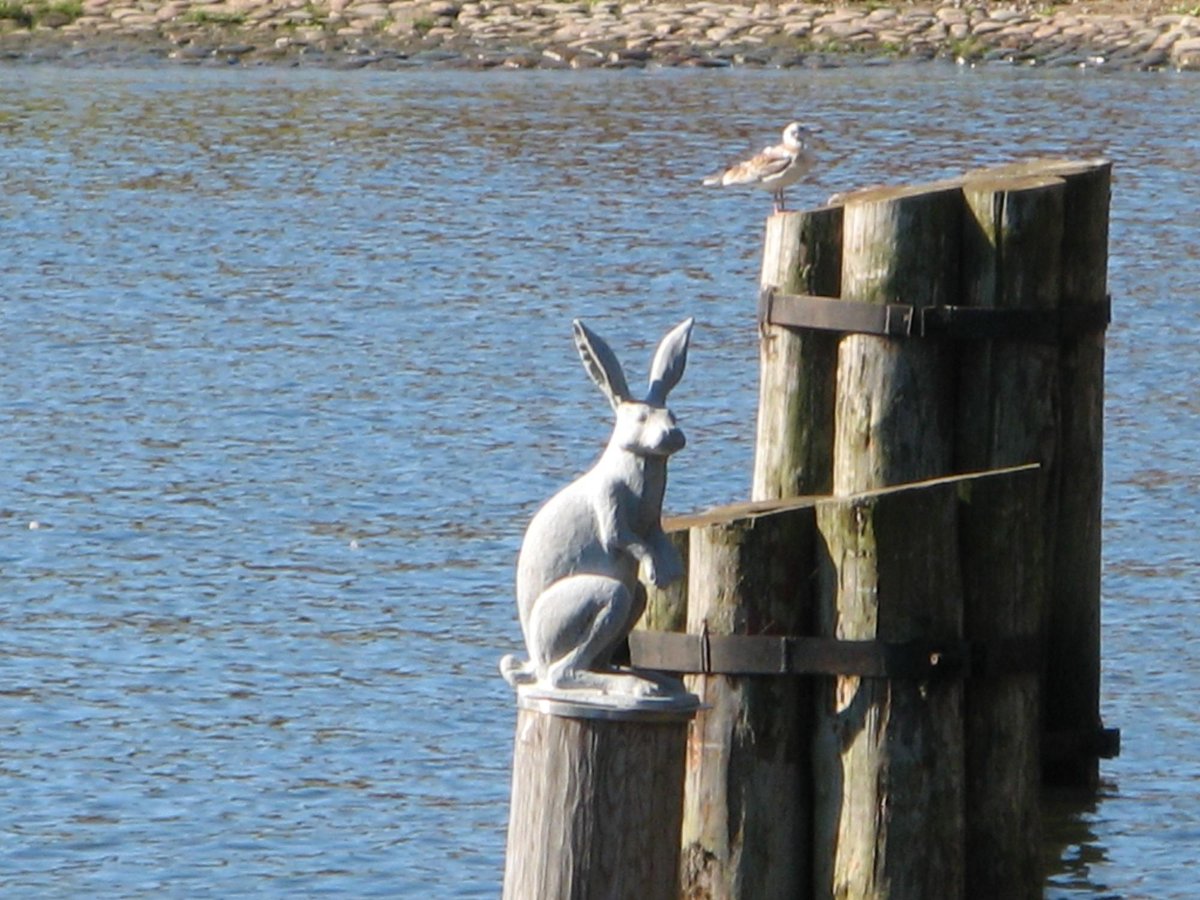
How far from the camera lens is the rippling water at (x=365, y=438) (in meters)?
8.55

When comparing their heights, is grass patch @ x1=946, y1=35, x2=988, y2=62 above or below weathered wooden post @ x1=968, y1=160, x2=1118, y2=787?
above

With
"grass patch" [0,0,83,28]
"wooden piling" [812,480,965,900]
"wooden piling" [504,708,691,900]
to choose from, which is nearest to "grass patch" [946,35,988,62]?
"grass patch" [0,0,83,28]

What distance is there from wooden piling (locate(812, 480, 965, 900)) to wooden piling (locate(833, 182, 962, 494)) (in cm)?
76

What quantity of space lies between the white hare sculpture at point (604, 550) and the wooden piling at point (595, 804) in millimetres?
121

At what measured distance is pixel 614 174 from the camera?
2481 centimetres

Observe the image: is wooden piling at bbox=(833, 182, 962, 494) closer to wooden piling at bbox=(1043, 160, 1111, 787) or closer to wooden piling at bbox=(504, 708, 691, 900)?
wooden piling at bbox=(1043, 160, 1111, 787)

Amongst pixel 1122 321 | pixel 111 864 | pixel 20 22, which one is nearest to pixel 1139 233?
pixel 1122 321

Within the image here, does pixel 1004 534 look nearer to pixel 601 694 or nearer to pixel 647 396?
pixel 647 396

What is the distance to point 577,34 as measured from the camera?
36.0 m

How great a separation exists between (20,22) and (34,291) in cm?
1850

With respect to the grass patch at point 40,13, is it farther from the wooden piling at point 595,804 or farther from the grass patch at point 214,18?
the wooden piling at point 595,804

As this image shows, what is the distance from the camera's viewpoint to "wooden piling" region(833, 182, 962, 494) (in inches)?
273

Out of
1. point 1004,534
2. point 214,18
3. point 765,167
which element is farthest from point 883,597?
point 214,18

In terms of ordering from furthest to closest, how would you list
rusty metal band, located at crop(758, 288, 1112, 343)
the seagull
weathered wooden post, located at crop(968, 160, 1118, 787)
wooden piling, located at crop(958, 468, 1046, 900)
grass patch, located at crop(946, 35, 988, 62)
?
grass patch, located at crop(946, 35, 988, 62)
the seagull
weathered wooden post, located at crop(968, 160, 1118, 787)
rusty metal band, located at crop(758, 288, 1112, 343)
wooden piling, located at crop(958, 468, 1046, 900)
